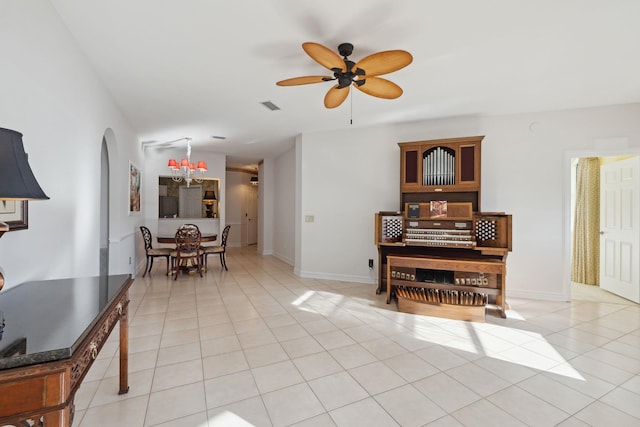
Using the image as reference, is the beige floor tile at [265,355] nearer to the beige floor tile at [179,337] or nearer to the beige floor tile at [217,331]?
the beige floor tile at [217,331]

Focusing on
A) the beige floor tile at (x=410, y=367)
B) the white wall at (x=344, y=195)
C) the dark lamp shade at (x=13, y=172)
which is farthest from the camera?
the white wall at (x=344, y=195)

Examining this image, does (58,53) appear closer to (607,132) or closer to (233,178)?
(607,132)

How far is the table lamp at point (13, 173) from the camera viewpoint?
1029 mm

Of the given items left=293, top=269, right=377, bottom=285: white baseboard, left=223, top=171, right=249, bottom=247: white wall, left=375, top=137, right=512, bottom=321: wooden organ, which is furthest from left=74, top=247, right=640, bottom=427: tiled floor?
left=223, top=171, right=249, bottom=247: white wall

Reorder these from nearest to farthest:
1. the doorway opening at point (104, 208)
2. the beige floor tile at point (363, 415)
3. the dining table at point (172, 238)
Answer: the beige floor tile at point (363, 415) → the doorway opening at point (104, 208) → the dining table at point (172, 238)

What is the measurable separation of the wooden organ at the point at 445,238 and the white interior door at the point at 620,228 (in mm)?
2114

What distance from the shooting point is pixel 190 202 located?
7680mm

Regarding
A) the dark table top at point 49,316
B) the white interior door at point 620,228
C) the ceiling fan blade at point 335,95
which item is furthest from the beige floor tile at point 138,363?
the white interior door at point 620,228

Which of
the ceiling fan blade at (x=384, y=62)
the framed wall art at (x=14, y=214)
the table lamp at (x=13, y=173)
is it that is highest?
the ceiling fan blade at (x=384, y=62)

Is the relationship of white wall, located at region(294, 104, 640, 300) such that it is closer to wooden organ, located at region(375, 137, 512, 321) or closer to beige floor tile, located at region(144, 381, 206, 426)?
wooden organ, located at region(375, 137, 512, 321)

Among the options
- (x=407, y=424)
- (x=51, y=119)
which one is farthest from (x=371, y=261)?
(x=51, y=119)

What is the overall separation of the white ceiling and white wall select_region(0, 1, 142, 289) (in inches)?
11.7

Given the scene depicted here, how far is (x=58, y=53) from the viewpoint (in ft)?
7.14

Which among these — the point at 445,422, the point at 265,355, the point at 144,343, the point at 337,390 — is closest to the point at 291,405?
the point at 337,390
